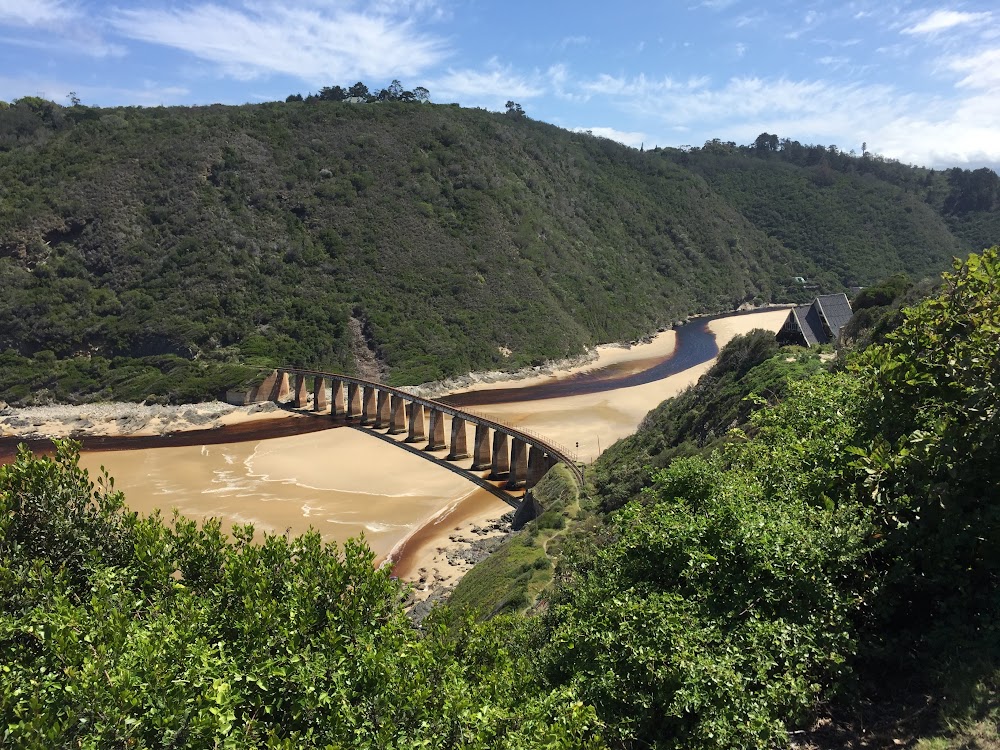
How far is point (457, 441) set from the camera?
163 feet

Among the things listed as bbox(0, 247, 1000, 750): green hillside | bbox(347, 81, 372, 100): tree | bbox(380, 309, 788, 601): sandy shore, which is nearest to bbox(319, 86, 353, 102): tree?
bbox(347, 81, 372, 100): tree

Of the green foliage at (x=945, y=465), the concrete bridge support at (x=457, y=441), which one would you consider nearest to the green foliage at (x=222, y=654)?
the green foliage at (x=945, y=465)

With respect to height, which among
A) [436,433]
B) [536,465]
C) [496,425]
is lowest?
[536,465]

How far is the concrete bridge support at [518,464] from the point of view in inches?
1708

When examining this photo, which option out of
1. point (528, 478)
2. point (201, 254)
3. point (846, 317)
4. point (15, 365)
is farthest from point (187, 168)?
point (846, 317)

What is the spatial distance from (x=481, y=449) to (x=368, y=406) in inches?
716

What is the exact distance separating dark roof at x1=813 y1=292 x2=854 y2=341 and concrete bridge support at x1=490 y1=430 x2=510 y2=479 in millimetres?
22323

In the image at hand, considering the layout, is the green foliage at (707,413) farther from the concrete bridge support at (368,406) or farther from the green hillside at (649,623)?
the concrete bridge support at (368,406)

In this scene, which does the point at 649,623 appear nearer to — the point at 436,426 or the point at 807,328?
the point at 807,328

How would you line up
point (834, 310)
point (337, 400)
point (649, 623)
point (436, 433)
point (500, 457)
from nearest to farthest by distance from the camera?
point (649, 623) → point (834, 310) → point (500, 457) → point (436, 433) → point (337, 400)

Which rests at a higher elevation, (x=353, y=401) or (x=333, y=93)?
(x=333, y=93)

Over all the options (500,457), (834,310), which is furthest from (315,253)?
(834,310)

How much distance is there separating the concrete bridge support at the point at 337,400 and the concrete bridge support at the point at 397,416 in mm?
8342

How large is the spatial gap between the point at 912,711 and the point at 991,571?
231cm
